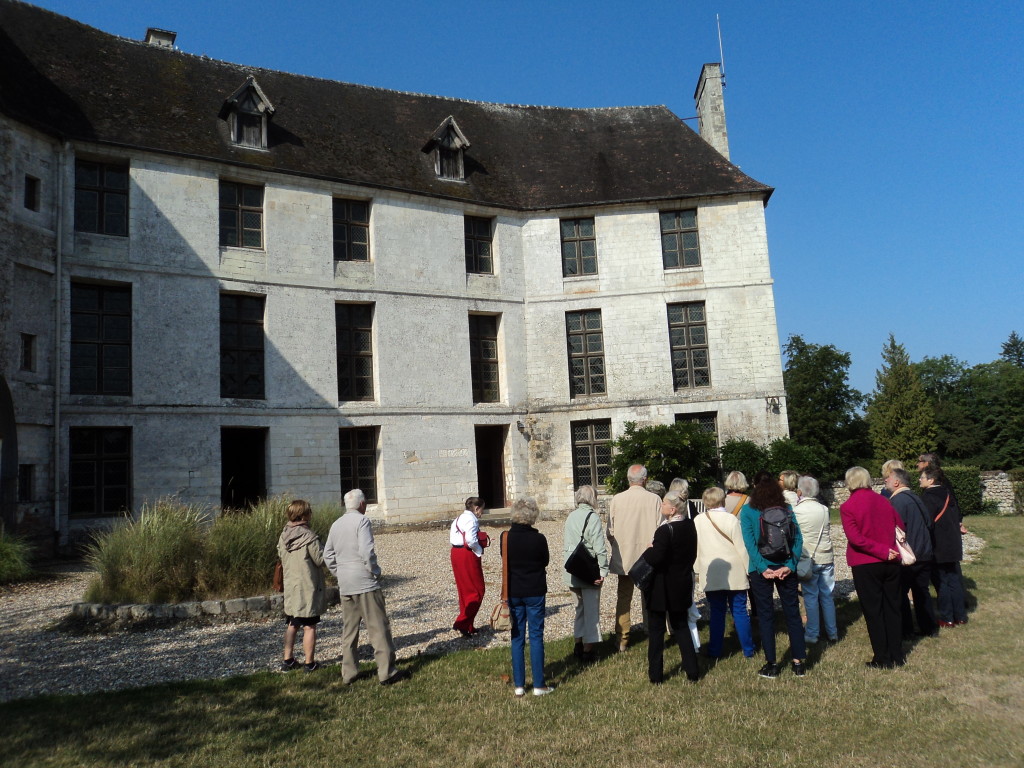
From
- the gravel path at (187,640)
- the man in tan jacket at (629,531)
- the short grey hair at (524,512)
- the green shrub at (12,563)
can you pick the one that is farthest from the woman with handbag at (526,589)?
the green shrub at (12,563)

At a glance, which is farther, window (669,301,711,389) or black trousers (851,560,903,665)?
window (669,301,711,389)

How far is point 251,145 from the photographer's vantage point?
17609 millimetres

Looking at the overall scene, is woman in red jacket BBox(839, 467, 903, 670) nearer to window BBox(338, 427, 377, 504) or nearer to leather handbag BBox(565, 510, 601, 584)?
leather handbag BBox(565, 510, 601, 584)

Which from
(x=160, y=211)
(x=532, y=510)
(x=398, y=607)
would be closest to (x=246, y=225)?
(x=160, y=211)

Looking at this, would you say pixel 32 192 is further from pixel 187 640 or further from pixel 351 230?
pixel 187 640

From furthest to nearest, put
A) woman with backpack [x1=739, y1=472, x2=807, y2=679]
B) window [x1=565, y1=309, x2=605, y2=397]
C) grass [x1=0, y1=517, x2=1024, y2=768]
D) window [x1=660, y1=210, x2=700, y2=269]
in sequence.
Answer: window [x1=660, y1=210, x2=700, y2=269], window [x1=565, y1=309, x2=605, y2=397], woman with backpack [x1=739, y1=472, x2=807, y2=679], grass [x1=0, y1=517, x2=1024, y2=768]

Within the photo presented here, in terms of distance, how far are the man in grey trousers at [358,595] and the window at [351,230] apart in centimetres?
1327

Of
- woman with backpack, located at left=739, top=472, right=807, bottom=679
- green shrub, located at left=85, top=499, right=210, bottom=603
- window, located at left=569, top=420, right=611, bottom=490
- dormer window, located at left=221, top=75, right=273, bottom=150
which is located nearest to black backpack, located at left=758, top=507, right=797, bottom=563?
woman with backpack, located at left=739, top=472, right=807, bottom=679

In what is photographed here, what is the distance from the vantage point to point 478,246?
2041cm

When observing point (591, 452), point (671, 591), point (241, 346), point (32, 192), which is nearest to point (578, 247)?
point (591, 452)

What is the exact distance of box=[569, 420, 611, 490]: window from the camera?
20047mm

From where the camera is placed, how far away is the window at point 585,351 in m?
20.4

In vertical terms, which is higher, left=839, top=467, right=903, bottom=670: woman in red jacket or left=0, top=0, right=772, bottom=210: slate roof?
left=0, top=0, right=772, bottom=210: slate roof

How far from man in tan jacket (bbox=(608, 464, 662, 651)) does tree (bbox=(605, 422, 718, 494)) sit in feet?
37.0
